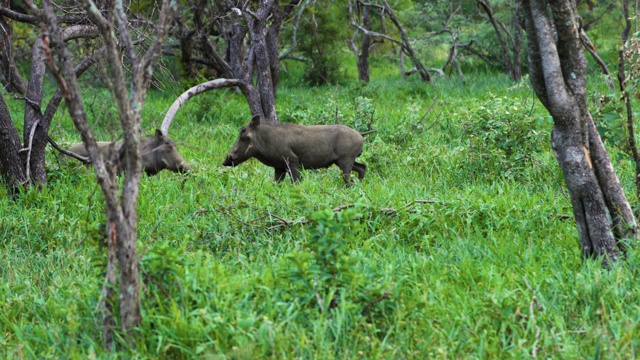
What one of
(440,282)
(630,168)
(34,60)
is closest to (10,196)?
(34,60)

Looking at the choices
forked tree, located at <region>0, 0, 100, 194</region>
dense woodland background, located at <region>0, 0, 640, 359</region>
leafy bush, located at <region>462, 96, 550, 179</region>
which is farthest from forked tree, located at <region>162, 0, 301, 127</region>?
leafy bush, located at <region>462, 96, 550, 179</region>

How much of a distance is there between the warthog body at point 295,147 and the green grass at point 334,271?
0.36 metres

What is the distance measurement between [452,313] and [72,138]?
9.05 m

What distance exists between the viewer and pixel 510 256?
16.8 feet

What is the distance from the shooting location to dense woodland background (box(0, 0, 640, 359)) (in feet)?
12.6

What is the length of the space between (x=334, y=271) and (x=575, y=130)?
68.8 inches

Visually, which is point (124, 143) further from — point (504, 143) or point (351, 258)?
point (504, 143)

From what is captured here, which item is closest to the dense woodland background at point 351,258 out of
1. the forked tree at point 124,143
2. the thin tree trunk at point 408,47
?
the forked tree at point 124,143

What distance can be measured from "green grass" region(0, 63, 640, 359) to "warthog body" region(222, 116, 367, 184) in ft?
1.19

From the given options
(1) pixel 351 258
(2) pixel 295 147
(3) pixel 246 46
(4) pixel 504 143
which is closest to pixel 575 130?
(1) pixel 351 258

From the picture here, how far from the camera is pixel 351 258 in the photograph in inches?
164

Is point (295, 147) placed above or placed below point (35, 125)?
below

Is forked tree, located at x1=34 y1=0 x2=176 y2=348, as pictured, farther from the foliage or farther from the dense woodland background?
the foliage

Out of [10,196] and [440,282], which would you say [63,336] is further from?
[10,196]
